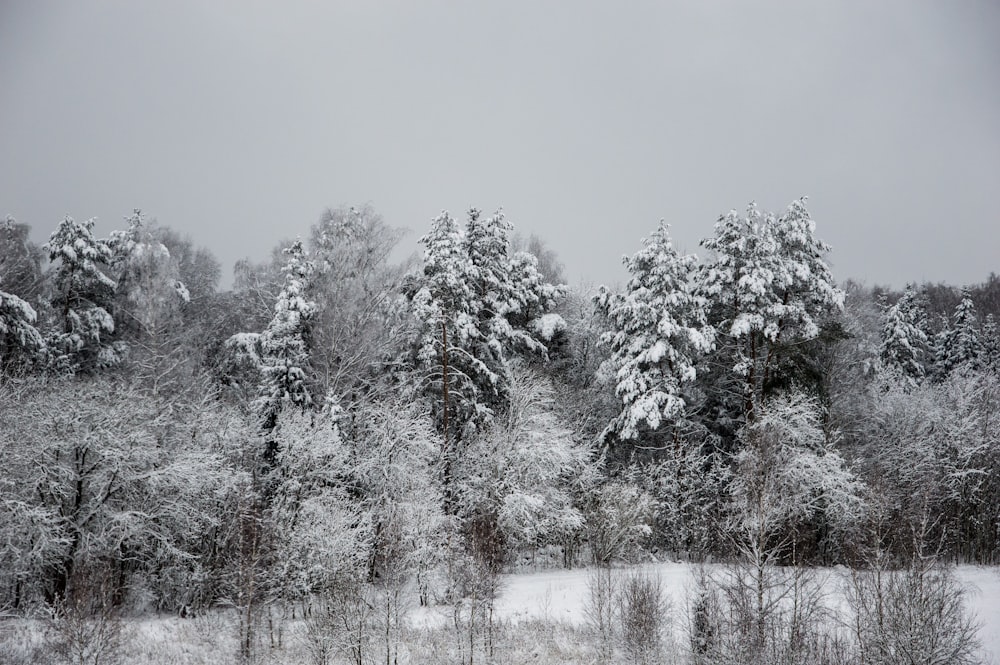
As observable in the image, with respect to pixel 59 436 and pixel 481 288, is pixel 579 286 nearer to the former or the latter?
pixel 481 288

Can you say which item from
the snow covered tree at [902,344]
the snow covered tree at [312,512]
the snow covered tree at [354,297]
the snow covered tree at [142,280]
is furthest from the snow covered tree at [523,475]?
the snow covered tree at [902,344]

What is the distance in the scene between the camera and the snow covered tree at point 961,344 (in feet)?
151

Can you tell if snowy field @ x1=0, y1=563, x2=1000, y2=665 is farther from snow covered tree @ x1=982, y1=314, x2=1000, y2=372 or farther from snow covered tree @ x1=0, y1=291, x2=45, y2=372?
snow covered tree @ x1=982, y1=314, x2=1000, y2=372

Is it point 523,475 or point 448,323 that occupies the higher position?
point 448,323

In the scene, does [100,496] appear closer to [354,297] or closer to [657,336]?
[354,297]

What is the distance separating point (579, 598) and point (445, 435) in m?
9.00

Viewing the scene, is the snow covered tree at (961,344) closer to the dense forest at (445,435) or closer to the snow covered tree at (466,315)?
the dense forest at (445,435)

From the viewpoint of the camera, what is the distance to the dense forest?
60.7 ft

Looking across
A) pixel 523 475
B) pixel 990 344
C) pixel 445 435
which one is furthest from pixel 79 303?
pixel 990 344

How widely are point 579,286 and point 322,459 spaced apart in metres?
38.5

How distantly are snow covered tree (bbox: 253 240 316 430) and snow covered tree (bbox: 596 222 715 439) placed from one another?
13.4 m

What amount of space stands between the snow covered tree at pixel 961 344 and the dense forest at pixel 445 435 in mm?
13238

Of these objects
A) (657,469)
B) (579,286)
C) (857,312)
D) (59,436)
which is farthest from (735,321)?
(579,286)

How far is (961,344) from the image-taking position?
46.9m
